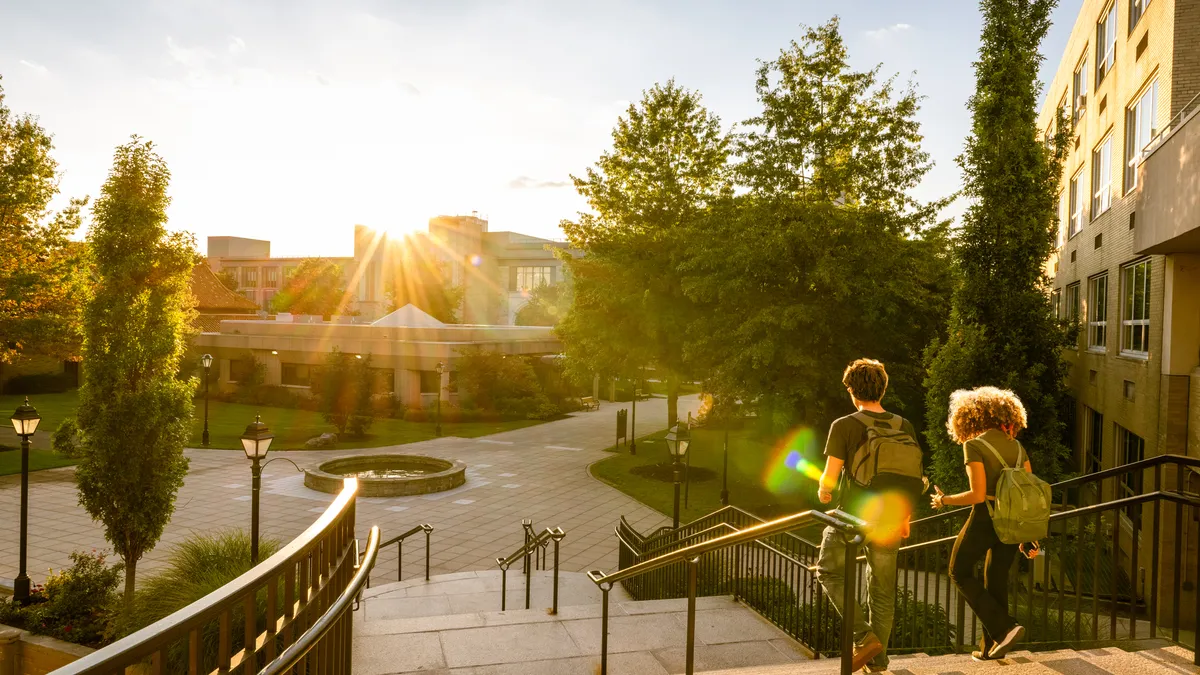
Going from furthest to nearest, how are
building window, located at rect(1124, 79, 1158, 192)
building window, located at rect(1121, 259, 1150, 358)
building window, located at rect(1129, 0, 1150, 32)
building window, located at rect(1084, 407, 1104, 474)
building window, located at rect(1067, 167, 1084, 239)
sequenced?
building window, located at rect(1067, 167, 1084, 239), building window, located at rect(1084, 407, 1104, 474), building window, located at rect(1129, 0, 1150, 32), building window, located at rect(1124, 79, 1158, 192), building window, located at rect(1121, 259, 1150, 358)

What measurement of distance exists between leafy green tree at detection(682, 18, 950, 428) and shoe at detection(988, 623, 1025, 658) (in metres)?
13.9

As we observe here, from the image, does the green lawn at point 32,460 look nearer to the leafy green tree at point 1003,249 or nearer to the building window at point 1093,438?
the leafy green tree at point 1003,249

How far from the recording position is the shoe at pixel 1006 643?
5029 millimetres

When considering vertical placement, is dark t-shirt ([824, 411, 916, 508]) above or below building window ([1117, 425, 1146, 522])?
above

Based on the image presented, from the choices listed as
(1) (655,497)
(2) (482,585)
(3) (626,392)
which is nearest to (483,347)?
(3) (626,392)

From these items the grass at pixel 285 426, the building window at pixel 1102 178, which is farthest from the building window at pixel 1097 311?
the grass at pixel 285 426

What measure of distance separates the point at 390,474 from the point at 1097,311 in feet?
64.8

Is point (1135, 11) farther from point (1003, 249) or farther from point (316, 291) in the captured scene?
point (316, 291)

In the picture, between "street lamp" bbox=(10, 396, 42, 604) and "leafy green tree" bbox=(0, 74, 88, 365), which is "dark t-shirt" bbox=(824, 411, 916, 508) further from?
"leafy green tree" bbox=(0, 74, 88, 365)

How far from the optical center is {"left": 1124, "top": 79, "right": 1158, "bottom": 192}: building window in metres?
14.6

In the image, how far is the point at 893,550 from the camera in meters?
4.98

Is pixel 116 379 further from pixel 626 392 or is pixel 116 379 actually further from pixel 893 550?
pixel 626 392

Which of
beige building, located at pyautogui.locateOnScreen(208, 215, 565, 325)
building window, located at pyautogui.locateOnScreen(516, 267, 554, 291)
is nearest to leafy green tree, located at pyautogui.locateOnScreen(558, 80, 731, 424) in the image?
beige building, located at pyautogui.locateOnScreen(208, 215, 565, 325)

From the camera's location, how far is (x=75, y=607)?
36.2 ft
